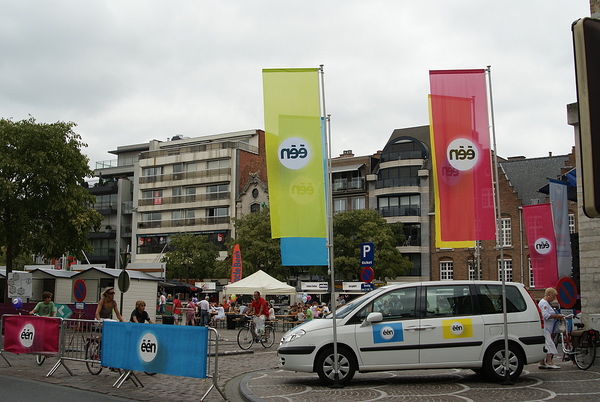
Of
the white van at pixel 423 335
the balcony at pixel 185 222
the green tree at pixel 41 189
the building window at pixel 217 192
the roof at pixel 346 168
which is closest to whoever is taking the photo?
the white van at pixel 423 335

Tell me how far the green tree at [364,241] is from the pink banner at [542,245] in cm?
3446

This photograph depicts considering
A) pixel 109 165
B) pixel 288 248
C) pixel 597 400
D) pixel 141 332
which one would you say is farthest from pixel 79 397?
pixel 109 165

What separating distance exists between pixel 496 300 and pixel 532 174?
174 feet

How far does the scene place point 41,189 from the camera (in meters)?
28.2

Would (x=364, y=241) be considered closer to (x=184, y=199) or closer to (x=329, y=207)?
(x=184, y=199)

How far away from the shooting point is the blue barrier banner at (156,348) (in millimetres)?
9570

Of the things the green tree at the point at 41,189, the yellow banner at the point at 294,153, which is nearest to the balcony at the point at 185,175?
the green tree at the point at 41,189

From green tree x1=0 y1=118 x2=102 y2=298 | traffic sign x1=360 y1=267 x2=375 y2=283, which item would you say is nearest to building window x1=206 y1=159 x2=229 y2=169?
green tree x1=0 y1=118 x2=102 y2=298

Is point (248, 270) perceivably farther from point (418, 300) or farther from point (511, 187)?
point (418, 300)

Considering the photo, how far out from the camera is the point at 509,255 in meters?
59.8

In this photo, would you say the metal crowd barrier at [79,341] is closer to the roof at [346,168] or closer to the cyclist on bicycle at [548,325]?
the cyclist on bicycle at [548,325]

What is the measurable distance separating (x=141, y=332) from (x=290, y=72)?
5217 mm

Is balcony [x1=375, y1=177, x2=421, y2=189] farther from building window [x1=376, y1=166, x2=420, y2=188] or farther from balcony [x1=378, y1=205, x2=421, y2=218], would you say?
balcony [x1=378, y1=205, x2=421, y2=218]

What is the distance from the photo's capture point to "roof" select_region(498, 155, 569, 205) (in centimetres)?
5891
